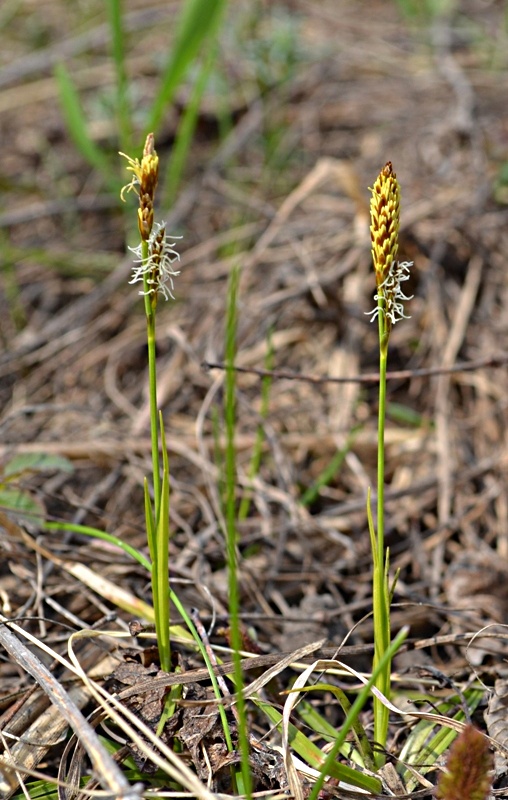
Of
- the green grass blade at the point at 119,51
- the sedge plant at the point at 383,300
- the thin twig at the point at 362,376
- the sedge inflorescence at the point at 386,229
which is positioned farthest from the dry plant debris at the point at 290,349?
the sedge inflorescence at the point at 386,229

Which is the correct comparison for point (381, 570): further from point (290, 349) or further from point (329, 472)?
point (290, 349)

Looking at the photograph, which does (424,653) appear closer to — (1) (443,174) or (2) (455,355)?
(2) (455,355)

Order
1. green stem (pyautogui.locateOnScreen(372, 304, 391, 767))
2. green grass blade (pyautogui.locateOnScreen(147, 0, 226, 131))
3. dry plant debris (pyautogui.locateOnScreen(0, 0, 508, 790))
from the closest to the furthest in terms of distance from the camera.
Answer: green stem (pyautogui.locateOnScreen(372, 304, 391, 767))
dry plant debris (pyautogui.locateOnScreen(0, 0, 508, 790))
green grass blade (pyautogui.locateOnScreen(147, 0, 226, 131))

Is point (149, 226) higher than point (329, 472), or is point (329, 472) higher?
point (149, 226)

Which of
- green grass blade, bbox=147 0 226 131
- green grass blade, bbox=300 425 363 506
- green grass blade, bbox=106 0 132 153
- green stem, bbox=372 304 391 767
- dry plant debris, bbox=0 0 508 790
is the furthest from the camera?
green grass blade, bbox=147 0 226 131

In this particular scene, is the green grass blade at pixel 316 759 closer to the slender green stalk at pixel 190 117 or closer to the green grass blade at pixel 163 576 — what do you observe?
the green grass blade at pixel 163 576

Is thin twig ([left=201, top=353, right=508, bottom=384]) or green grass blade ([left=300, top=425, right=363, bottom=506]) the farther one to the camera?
green grass blade ([left=300, top=425, right=363, bottom=506])

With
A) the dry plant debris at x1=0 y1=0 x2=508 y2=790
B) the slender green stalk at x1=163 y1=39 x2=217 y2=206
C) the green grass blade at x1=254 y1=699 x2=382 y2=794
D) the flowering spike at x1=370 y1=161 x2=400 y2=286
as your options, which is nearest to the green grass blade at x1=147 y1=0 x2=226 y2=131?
the slender green stalk at x1=163 y1=39 x2=217 y2=206

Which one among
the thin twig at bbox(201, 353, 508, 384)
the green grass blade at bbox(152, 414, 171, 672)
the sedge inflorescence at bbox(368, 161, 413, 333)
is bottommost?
the green grass blade at bbox(152, 414, 171, 672)

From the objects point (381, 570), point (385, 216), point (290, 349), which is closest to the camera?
point (385, 216)

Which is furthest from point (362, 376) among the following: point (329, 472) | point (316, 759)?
point (316, 759)

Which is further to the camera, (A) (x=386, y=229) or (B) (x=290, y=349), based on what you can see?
(B) (x=290, y=349)

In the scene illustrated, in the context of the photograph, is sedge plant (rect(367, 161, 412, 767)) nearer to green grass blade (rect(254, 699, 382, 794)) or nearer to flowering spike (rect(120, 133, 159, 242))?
green grass blade (rect(254, 699, 382, 794))
